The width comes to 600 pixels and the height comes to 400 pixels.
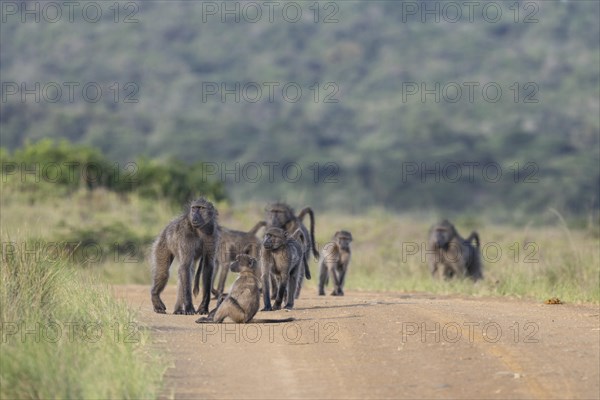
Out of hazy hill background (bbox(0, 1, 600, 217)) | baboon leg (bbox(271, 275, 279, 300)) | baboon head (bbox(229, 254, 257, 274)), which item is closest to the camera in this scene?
baboon head (bbox(229, 254, 257, 274))

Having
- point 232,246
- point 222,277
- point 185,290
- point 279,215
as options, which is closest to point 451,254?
point 279,215

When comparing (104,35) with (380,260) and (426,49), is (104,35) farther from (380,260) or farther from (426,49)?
(380,260)

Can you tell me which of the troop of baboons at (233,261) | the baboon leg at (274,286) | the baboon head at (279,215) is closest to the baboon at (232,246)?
the troop of baboons at (233,261)

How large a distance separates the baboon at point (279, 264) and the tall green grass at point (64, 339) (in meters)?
1.52

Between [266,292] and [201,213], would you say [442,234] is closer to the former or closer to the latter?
[266,292]

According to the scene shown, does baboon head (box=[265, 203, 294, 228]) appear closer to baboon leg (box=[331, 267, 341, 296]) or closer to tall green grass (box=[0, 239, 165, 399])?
baboon leg (box=[331, 267, 341, 296])

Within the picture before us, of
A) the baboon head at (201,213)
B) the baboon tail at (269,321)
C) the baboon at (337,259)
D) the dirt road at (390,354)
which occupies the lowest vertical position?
the dirt road at (390,354)

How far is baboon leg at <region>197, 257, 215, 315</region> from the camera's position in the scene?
1109 centimetres

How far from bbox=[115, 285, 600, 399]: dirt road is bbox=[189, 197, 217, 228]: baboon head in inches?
36.8

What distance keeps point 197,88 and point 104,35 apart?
39.3 ft

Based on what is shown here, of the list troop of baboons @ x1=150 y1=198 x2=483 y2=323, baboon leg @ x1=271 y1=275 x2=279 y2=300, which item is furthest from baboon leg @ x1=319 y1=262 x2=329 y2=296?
baboon leg @ x1=271 y1=275 x2=279 y2=300

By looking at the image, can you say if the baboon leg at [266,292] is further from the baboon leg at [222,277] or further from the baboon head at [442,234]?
the baboon head at [442,234]

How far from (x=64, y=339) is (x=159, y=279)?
3426 millimetres

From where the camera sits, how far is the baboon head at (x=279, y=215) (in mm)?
13566
